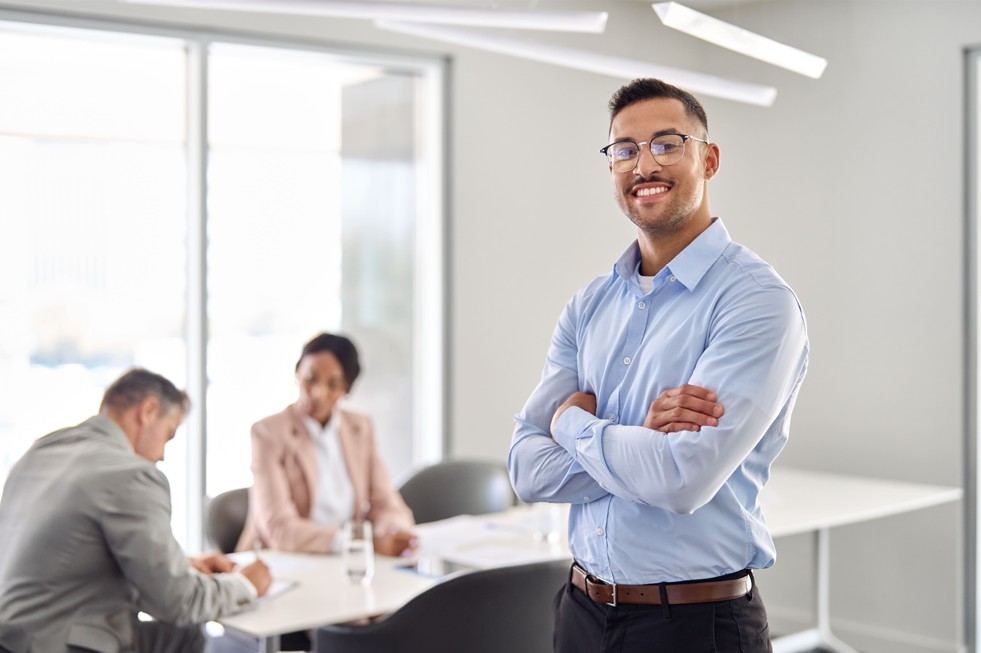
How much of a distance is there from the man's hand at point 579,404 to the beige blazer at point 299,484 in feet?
5.13

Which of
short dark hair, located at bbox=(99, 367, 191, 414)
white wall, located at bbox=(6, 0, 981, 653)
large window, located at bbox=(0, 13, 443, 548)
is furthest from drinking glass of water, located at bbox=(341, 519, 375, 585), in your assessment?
white wall, located at bbox=(6, 0, 981, 653)

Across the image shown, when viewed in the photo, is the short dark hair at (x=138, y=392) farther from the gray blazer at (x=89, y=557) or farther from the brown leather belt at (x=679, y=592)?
the brown leather belt at (x=679, y=592)

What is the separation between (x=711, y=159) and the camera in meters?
2.05

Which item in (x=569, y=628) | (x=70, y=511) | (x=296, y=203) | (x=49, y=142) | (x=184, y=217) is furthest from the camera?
(x=296, y=203)

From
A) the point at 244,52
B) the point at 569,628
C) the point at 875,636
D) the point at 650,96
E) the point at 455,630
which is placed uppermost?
the point at 244,52

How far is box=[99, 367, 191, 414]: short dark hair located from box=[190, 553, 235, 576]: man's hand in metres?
0.47

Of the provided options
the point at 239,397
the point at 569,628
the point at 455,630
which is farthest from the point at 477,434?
the point at 569,628

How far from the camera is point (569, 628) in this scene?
6.48ft

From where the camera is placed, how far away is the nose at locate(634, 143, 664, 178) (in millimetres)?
1917

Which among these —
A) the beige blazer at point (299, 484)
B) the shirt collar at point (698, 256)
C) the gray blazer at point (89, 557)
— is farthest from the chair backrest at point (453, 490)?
the shirt collar at point (698, 256)

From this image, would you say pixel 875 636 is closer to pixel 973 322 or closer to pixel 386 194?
pixel 973 322

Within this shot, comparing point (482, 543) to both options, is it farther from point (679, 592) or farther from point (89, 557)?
point (679, 592)

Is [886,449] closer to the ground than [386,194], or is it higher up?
closer to the ground

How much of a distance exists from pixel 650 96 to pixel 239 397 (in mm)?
3352
